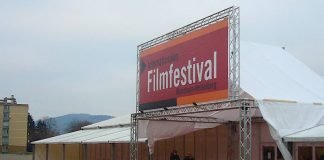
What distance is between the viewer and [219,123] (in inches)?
764

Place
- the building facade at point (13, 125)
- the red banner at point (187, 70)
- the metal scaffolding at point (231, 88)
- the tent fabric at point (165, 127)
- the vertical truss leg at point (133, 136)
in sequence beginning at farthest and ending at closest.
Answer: the building facade at point (13, 125), the tent fabric at point (165, 127), the vertical truss leg at point (133, 136), the red banner at point (187, 70), the metal scaffolding at point (231, 88)

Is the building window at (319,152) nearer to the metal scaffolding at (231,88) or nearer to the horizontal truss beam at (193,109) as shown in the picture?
the metal scaffolding at (231,88)

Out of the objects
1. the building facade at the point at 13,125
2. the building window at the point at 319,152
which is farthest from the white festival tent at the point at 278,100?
the building facade at the point at 13,125

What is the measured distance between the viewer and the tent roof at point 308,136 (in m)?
13.0

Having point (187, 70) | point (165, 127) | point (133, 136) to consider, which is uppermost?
→ point (187, 70)

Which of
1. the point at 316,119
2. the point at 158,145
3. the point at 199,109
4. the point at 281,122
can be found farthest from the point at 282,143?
the point at 158,145

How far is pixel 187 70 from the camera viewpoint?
14.9 m

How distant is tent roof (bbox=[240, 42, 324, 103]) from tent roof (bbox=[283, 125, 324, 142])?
127 cm

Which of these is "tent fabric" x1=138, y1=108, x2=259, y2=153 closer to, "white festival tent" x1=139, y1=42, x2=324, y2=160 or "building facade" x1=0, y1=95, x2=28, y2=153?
"white festival tent" x1=139, y1=42, x2=324, y2=160

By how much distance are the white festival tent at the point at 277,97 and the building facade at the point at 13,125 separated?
5810 centimetres

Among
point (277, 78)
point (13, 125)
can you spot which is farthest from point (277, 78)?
point (13, 125)

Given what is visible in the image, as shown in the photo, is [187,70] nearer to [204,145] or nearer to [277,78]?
[277,78]

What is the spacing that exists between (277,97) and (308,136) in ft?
5.66

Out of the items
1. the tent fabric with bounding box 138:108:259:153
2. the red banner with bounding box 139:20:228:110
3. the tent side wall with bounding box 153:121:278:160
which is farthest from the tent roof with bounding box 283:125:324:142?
the tent fabric with bounding box 138:108:259:153
